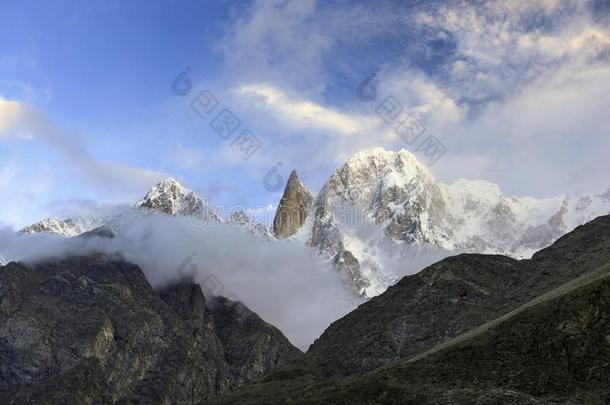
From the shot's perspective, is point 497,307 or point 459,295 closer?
point 497,307

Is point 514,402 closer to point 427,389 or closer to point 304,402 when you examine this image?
point 427,389

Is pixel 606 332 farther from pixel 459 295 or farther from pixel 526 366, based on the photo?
pixel 459 295

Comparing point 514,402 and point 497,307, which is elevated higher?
point 497,307

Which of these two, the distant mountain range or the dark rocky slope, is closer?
the distant mountain range

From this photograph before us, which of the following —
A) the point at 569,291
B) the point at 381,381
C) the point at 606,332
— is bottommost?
the point at 606,332

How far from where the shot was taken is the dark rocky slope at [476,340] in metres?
107

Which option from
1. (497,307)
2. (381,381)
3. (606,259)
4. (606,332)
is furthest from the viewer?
(497,307)

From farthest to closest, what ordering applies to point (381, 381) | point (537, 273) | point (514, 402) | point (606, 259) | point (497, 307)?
1. point (537, 273)
2. point (497, 307)
3. point (606, 259)
4. point (381, 381)
5. point (514, 402)

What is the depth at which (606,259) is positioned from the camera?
145625 millimetres

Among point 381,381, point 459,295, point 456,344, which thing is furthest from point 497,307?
point 381,381

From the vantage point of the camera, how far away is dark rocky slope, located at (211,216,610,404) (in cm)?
10656

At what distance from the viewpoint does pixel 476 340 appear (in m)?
121

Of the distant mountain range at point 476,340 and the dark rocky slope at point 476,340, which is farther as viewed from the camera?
the dark rocky slope at point 476,340

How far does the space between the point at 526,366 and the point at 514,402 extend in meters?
10.7
